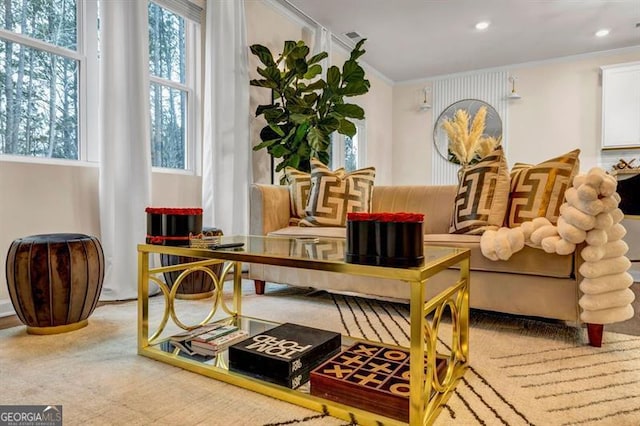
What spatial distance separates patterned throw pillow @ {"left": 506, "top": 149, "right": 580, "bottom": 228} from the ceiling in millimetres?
2486

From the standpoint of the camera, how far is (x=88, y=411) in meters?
1.11

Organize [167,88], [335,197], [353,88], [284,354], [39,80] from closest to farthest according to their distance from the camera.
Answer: [284,354]
[39,80]
[335,197]
[167,88]
[353,88]

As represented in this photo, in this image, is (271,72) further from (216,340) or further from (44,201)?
(216,340)

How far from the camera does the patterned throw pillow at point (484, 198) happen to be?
2199mm

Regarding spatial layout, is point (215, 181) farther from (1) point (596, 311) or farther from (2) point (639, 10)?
(2) point (639, 10)

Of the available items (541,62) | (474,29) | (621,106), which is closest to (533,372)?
(474,29)

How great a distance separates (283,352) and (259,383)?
0.12 m

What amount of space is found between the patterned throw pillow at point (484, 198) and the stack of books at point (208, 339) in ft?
4.51

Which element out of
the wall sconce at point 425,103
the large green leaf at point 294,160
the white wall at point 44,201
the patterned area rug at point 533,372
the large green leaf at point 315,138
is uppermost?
the wall sconce at point 425,103

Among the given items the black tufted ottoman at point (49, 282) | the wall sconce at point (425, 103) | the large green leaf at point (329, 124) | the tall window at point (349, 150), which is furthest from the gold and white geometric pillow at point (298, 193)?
the wall sconce at point (425, 103)

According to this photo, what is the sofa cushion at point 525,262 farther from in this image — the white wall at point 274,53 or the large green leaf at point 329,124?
the white wall at point 274,53

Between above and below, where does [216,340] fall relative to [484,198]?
below

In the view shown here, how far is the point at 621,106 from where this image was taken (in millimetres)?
4719

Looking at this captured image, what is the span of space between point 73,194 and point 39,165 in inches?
9.6
